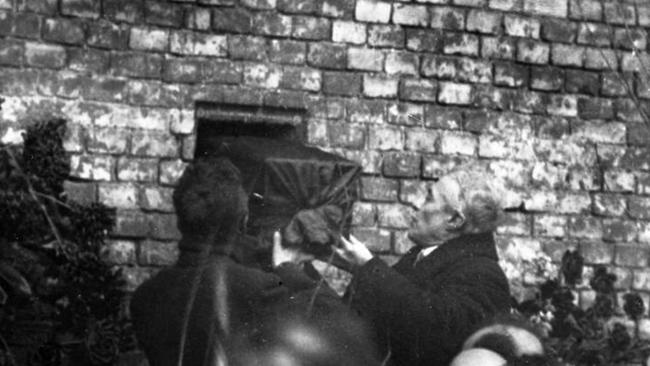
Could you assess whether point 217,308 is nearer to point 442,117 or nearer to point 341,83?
point 341,83

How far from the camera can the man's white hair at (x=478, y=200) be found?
231 inches

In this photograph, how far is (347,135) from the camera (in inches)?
248

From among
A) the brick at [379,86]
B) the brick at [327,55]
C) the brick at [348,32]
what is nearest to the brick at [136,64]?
the brick at [327,55]

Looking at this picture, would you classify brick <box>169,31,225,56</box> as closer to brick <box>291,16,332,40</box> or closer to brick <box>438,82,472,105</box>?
brick <box>291,16,332,40</box>

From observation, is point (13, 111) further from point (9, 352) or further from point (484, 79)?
point (484, 79)

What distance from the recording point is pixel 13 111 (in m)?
5.91

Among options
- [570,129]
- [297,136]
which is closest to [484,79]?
[570,129]

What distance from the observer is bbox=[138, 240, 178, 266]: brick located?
6.01 meters

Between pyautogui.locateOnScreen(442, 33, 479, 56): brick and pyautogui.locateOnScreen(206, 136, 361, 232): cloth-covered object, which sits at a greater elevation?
pyautogui.locateOnScreen(442, 33, 479, 56): brick

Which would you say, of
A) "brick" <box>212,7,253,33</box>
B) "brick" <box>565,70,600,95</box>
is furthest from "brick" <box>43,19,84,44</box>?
"brick" <box>565,70,600,95</box>

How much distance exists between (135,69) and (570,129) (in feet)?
6.14

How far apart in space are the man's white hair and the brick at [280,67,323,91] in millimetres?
656

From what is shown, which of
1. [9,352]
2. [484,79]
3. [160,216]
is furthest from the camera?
[484,79]

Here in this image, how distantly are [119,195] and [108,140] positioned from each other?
0.22 m
